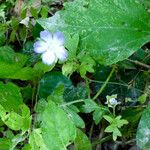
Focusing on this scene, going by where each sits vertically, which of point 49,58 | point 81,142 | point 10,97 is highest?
point 49,58

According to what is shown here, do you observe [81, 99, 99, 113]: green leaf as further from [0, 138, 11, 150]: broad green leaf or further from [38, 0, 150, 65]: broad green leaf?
[0, 138, 11, 150]: broad green leaf

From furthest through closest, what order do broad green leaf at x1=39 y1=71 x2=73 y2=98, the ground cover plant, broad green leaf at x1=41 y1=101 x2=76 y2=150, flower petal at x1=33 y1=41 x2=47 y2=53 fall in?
broad green leaf at x1=39 y1=71 x2=73 y2=98, flower petal at x1=33 y1=41 x2=47 y2=53, the ground cover plant, broad green leaf at x1=41 y1=101 x2=76 y2=150

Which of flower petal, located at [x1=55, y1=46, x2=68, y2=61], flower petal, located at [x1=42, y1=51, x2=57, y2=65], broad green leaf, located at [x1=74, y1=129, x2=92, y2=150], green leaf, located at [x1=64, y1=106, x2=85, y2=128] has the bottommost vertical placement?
broad green leaf, located at [x1=74, y1=129, x2=92, y2=150]

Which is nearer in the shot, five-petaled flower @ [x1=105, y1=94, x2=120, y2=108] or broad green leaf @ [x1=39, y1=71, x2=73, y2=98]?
five-petaled flower @ [x1=105, y1=94, x2=120, y2=108]

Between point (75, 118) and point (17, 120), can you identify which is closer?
point (17, 120)

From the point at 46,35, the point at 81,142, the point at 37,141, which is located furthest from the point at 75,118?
the point at 46,35

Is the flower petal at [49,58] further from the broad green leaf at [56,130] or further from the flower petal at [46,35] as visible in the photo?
the broad green leaf at [56,130]

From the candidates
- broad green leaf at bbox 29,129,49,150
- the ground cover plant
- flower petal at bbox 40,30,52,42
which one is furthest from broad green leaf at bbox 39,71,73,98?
broad green leaf at bbox 29,129,49,150

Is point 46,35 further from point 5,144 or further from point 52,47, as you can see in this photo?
point 5,144
